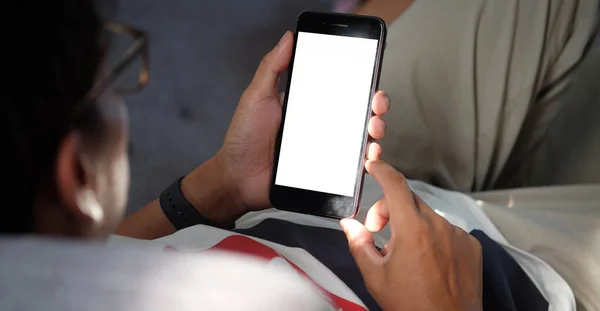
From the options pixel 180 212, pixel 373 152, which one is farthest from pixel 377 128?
pixel 180 212

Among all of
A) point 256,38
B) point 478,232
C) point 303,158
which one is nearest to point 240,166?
point 303,158

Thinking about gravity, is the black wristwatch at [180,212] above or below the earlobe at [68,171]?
below

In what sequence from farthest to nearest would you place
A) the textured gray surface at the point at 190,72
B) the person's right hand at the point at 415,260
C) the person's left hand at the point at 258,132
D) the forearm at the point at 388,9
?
1. the textured gray surface at the point at 190,72
2. the forearm at the point at 388,9
3. the person's left hand at the point at 258,132
4. the person's right hand at the point at 415,260

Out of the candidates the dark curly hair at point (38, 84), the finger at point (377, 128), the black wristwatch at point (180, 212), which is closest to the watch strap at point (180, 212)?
the black wristwatch at point (180, 212)

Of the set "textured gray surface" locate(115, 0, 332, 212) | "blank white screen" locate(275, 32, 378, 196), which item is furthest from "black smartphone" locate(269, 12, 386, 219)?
"textured gray surface" locate(115, 0, 332, 212)

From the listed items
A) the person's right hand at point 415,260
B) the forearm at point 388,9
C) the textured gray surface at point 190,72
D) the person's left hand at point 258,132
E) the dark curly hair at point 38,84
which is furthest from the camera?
the textured gray surface at point 190,72

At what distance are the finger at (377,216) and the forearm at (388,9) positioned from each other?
0.32 m

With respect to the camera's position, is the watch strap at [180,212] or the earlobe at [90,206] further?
the watch strap at [180,212]

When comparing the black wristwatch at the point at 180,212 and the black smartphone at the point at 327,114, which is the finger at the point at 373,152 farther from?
the black wristwatch at the point at 180,212

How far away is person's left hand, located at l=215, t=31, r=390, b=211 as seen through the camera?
0.54 m

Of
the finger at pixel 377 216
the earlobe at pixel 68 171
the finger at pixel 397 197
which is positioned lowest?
the finger at pixel 377 216

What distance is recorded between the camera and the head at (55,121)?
0.23 metres

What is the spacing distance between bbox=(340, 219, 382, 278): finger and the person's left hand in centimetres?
13

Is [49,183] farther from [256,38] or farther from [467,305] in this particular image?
[256,38]
